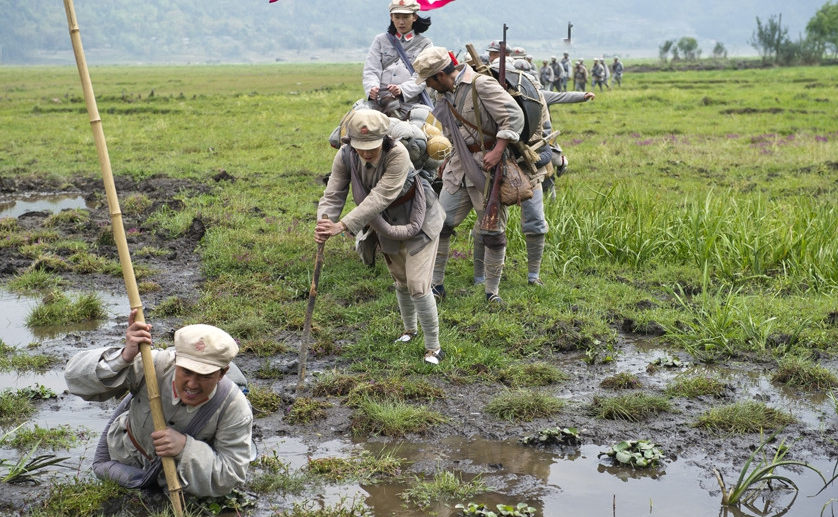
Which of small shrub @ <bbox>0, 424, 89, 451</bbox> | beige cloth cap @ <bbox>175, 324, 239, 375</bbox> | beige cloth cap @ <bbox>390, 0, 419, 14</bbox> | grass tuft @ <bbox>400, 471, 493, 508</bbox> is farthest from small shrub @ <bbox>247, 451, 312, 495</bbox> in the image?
beige cloth cap @ <bbox>390, 0, 419, 14</bbox>

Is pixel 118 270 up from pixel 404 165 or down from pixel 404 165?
down

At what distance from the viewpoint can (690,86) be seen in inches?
1563

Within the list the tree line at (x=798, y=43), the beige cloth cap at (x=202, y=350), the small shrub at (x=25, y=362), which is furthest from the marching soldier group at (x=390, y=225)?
the tree line at (x=798, y=43)

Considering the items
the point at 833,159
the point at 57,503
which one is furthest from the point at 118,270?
the point at 833,159

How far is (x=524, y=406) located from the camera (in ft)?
18.2

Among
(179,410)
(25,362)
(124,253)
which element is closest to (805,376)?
(179,410)

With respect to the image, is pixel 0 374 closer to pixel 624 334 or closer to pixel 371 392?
pixel 371 392

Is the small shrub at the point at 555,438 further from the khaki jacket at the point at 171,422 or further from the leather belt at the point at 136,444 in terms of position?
the leather belt at the point at 136,444

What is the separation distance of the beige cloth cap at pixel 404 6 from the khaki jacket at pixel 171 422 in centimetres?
428

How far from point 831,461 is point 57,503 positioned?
4.05 metres

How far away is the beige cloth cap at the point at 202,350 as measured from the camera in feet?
12.7

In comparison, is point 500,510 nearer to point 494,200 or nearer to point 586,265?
point 494,200

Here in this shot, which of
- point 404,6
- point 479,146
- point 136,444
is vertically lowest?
point 136,444

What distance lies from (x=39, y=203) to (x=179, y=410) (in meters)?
9.82
